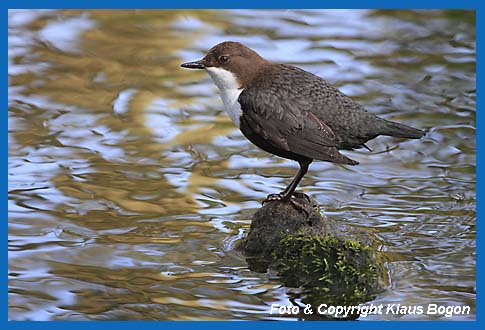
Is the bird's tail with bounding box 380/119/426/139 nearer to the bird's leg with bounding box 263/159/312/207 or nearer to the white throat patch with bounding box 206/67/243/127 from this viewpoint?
the bird's leg with bounding box 263/159/312/207

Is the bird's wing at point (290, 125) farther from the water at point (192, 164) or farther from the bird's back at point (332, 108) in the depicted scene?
the water at point (192, 164)

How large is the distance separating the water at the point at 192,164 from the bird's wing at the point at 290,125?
0.77 metres

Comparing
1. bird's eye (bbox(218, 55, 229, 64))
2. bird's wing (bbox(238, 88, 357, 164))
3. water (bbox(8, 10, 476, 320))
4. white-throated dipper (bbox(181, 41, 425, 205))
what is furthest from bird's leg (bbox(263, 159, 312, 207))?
bird's eye (bbox(218, 55, 229, 64))

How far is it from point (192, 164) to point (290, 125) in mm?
1894

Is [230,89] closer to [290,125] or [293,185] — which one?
[290,125]

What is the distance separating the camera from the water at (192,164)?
5.37 metres

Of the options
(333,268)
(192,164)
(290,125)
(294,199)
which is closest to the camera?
(333,268)

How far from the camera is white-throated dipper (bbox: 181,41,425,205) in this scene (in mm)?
5457

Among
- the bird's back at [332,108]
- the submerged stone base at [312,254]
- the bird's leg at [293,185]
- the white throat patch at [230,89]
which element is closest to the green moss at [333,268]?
the submerged stone base at [312,254]

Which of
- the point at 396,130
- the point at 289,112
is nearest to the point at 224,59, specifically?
the point at 289,112

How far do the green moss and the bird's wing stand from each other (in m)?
0.50

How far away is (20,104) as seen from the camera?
8.20 meters

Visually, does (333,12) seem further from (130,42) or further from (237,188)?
(237,188)

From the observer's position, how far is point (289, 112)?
550 cm
